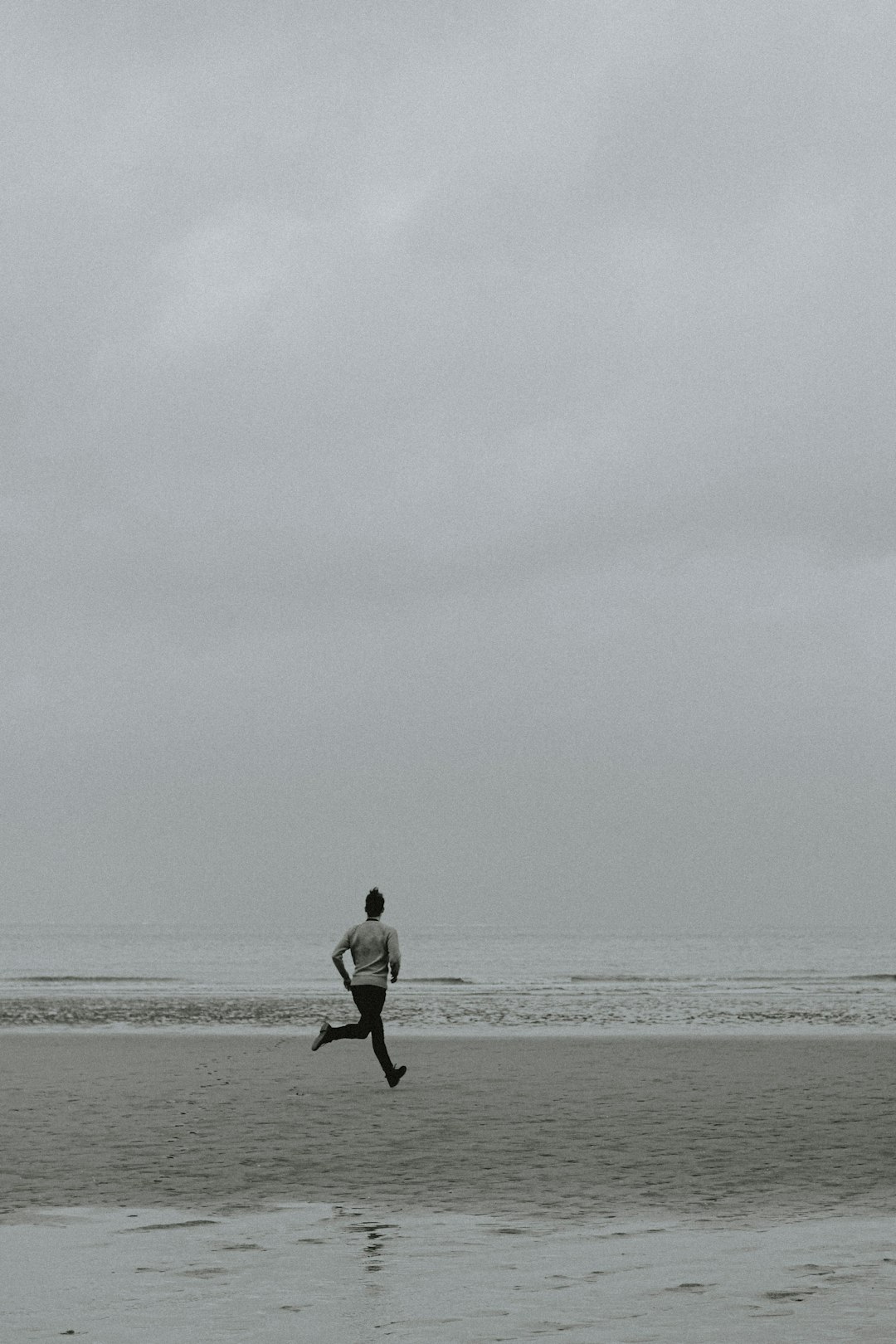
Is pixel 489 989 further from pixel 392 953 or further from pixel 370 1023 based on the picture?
pixel 392 953

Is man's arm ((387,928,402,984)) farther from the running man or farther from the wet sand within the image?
the wet sand

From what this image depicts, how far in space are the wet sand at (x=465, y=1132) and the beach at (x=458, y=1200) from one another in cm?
5

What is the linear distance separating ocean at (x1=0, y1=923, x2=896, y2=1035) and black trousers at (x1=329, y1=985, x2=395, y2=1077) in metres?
12.5

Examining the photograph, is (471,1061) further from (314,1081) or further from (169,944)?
(169,944)

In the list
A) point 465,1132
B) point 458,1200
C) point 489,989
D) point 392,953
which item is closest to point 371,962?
point 392,953

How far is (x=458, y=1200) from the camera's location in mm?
9859

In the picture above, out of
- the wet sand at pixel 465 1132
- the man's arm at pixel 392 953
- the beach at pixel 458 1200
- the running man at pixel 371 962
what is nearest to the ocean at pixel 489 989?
the wet sand at pixel 465 1132

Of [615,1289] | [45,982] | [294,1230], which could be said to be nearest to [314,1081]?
[294,1230]

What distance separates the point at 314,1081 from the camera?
701 inches

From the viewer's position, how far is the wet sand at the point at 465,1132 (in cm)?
1009

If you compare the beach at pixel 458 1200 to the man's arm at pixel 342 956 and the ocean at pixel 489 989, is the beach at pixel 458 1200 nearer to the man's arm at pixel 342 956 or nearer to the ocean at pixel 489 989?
the man's arm at pixel 342 956

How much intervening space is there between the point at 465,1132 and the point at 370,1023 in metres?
3.09

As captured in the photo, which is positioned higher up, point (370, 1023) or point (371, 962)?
point (371, 962)

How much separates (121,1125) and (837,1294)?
851 centimetres
